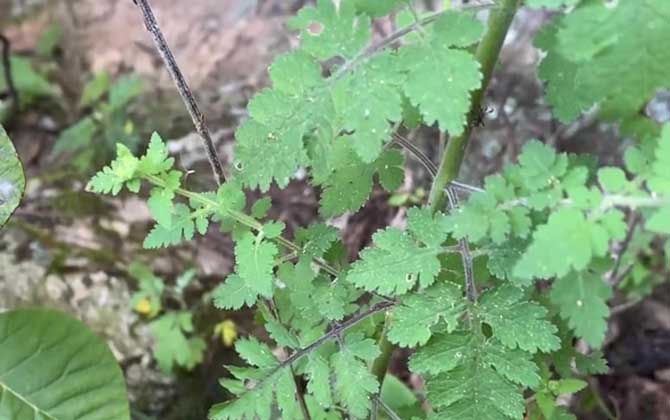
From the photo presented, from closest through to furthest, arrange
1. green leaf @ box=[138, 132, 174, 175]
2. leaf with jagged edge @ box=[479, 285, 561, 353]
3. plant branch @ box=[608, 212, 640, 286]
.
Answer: leaf with jagged edge @ box=[479, 285, 561, 353] → green leaf @ box=[138, 132, 174, 175] → plant branch @ box=[608, 212, 640, 286]

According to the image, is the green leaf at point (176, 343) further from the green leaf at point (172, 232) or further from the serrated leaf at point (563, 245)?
the serrated leaf at point (563, 245)

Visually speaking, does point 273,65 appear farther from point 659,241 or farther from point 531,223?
point 659,241

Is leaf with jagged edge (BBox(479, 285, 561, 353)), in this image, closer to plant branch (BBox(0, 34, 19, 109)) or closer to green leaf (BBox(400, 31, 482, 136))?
green leaf (BBox(400, 31, 482, 136))

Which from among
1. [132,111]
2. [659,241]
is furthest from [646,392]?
[132,111]

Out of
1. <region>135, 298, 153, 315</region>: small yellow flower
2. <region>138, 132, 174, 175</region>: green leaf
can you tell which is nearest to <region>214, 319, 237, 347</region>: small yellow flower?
<region>135, 298, 153, 315</region>: small yellow flower

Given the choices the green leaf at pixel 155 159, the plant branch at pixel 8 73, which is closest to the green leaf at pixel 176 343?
the green leaf at pixel 155 159

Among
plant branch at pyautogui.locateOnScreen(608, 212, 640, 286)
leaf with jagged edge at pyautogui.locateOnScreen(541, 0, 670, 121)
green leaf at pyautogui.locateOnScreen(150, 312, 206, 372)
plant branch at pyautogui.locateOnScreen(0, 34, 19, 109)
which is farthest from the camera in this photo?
plant branch at pyautogui.locateOnScreen(0, 34, 19, 109)
